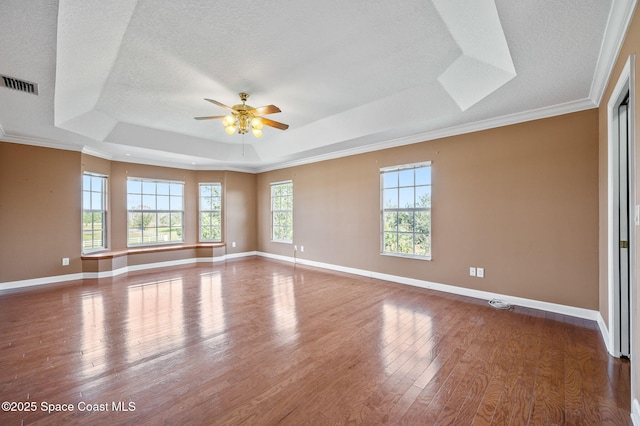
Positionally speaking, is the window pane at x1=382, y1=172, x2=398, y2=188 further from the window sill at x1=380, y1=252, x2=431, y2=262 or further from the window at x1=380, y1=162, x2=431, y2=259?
the window sill at x1=380, y1=252, x2=431, y2=262

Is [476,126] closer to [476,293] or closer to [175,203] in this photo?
[476,293]

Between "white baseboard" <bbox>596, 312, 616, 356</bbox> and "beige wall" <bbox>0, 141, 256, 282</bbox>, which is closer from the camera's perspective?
"white baseboard" <bbox>596, 312, 616, 356</bbox>

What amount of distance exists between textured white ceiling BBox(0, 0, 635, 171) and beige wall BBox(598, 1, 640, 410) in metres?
0.14

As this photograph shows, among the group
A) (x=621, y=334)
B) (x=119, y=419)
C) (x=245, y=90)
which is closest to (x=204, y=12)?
(x=245, y=90)

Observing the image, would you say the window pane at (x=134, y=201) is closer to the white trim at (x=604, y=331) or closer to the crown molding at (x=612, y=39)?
the crown molding at (x=612, y=39)

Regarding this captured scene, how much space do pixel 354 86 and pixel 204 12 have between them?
1837 mm

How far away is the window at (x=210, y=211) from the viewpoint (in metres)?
7.53

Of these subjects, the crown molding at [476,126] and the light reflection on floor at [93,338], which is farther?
the crown molding at [476,126]

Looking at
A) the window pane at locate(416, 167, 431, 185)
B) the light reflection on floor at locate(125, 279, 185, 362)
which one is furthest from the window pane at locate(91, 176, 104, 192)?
the window pane at locate(416, 167, 431, 185)

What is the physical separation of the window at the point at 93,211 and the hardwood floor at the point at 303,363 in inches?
Result: 74.4

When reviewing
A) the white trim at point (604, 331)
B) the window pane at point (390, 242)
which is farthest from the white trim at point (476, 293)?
the window pane at point (390, 242)

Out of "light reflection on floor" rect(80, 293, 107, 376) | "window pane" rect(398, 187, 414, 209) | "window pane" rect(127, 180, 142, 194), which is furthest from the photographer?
"window pane" rect(127, 180, 142, 194)

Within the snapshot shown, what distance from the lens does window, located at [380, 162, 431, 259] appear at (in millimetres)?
4688

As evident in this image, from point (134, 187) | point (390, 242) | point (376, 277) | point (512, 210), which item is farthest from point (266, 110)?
point (134, 187)
